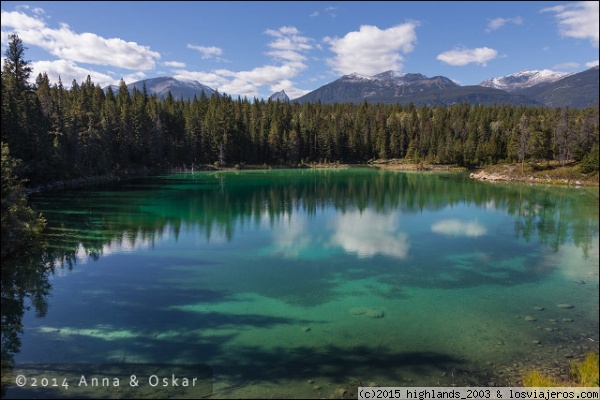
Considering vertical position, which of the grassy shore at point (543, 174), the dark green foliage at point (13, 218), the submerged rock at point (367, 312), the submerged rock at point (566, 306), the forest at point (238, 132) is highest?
the forest at point (238, 132)

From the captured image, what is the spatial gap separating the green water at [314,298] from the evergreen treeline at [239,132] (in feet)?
74.2

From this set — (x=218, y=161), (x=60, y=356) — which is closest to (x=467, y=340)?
(x=60, y=356)

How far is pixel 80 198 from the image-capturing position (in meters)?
45.9

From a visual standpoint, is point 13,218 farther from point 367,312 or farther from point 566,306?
point 566,306

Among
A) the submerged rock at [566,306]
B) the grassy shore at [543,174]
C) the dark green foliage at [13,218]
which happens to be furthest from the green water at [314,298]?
Answer: the grassy shore at [543,174]

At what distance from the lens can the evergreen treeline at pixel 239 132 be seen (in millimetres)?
51969

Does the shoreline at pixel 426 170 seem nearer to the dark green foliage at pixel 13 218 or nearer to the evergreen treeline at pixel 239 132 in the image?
the evergreen treeline at pixel 239 132

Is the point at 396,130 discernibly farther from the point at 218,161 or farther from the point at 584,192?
the point at 584,192

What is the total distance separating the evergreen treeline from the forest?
0.77 feet

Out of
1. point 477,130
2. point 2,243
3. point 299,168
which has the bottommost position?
point 2,243

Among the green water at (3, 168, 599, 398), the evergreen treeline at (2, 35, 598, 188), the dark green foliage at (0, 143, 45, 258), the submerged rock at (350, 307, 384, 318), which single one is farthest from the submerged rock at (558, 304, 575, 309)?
the evergreen treeline at (2, 35, 598, 188)

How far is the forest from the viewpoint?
51812mm

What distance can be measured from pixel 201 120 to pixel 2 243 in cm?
8940

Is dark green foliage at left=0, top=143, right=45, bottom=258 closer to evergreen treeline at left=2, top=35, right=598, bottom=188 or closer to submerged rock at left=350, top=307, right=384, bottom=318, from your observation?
submerged rock at left=350, top=307, right=384, bottom=318
